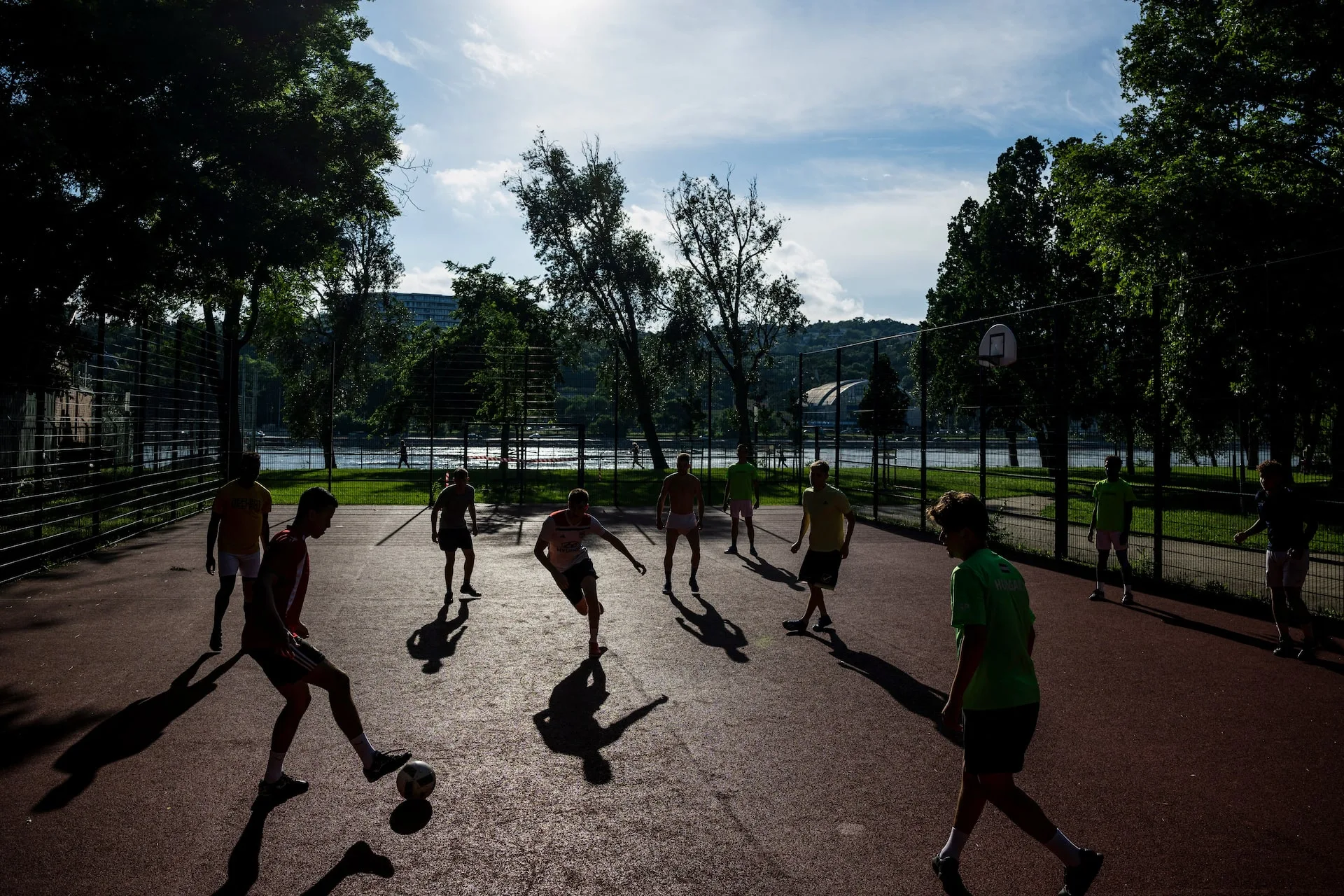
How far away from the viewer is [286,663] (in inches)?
211

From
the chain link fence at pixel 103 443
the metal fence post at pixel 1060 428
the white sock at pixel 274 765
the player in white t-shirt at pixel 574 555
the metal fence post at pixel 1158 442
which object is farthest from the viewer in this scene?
the metal fence post at pixel 1060 428

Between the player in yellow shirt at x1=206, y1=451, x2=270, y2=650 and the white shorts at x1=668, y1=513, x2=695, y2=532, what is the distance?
5595 mm

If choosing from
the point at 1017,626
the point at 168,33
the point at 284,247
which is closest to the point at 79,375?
the point at 284,247

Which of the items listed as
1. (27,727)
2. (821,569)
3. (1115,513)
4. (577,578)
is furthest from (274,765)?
(1115,513)

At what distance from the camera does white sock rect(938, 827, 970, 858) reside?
4387 millimetres

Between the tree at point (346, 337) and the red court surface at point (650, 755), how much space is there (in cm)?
3763

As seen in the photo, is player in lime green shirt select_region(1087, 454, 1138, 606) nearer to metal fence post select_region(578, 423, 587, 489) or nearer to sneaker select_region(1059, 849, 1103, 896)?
sneaker select_region(1059, 849, 1103, 896)

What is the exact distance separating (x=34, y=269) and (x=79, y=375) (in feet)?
6.71

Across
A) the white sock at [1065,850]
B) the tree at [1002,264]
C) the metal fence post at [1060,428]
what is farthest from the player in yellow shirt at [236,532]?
the tree at [1002,264]

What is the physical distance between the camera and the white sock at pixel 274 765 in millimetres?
5410

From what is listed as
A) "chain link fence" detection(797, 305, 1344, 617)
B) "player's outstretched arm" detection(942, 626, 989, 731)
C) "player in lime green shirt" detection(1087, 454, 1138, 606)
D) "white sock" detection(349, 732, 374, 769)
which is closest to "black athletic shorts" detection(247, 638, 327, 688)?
"white sock" detection(349, 732, 374, 769)

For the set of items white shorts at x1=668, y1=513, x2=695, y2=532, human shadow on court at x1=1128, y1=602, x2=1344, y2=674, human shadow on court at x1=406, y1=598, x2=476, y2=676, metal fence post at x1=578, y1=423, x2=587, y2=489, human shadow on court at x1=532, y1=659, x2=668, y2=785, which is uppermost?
metal fence post at x1=578, y1=423, x2=587, y2=489

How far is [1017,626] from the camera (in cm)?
423

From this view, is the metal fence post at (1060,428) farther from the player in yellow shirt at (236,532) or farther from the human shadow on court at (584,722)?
the player in yellow shirt at (236,532)
